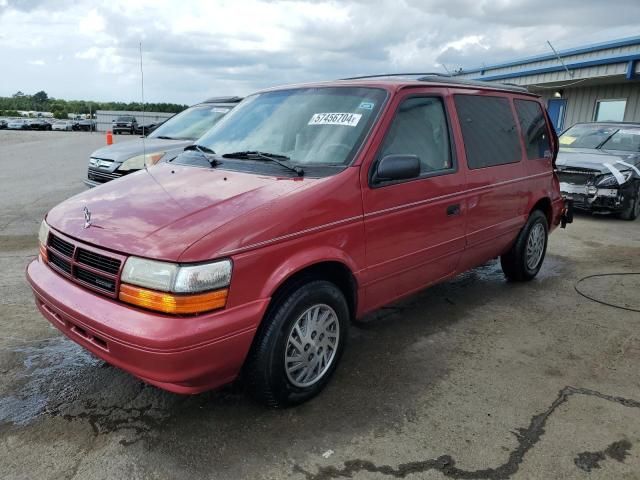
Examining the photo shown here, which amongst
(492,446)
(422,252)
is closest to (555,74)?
(422,252)

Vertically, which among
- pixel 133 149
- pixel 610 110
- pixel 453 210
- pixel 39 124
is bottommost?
pixel 39 124

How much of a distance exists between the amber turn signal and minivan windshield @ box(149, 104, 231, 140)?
623 centimetres

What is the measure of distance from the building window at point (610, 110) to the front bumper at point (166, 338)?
46.8 feet

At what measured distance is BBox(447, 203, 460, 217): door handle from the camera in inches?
155

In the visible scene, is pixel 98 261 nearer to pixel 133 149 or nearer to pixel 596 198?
pixel 133 149

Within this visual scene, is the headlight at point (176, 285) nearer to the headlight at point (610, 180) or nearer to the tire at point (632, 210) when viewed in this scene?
the headlight at point (610, 180)

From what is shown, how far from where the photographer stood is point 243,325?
2.59 metres

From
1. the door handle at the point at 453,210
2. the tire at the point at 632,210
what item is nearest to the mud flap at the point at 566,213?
the door handle at the point at 453,210

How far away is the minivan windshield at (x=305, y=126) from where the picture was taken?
3.36m

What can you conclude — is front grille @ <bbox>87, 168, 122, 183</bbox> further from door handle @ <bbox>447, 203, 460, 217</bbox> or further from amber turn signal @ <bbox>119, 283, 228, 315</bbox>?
amber turn signal @ <bbox>119, 283, 228, 315</bbox>

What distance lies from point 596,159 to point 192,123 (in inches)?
283

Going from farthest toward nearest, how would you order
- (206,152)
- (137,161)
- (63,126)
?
(63,126), (137,161), (206,152)

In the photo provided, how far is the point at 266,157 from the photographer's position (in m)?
3.44

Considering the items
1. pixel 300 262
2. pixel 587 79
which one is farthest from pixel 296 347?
pixel 587 79
